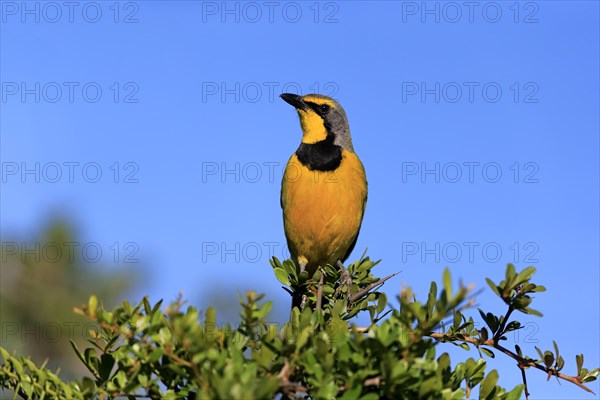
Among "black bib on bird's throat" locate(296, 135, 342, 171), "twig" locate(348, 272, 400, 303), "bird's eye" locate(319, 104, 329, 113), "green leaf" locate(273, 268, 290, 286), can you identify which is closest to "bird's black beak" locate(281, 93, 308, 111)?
"bird's eye" locate(319, 104, 329, 113)

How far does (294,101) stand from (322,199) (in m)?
1.25

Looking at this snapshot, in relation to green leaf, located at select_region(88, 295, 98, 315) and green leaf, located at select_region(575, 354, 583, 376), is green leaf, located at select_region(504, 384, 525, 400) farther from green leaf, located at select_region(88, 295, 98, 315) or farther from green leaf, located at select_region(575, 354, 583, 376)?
green leaf, located at select_region(88, 295, 98, 315)

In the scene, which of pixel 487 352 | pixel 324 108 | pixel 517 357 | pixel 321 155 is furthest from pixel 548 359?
pixel 324 108

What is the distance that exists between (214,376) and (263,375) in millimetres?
259

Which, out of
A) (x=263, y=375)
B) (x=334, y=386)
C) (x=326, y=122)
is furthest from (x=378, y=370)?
(x=326, y=122)

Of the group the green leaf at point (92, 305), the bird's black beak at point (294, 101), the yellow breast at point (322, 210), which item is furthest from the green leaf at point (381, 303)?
the bird's black beak at point (294, 101)

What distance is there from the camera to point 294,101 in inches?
264

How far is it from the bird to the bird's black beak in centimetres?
26

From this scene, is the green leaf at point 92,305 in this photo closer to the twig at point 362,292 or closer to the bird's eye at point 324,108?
the twig at point 362,292

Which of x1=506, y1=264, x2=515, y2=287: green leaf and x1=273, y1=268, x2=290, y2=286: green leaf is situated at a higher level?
x1=506, y1=264, x2=515, y2=287: green leaf

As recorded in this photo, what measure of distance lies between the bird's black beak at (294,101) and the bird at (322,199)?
26 centimetres

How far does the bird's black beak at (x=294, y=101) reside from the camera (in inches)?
263

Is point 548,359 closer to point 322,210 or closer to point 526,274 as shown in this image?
point 526,274

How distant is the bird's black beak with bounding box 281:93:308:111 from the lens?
668 centimetres
